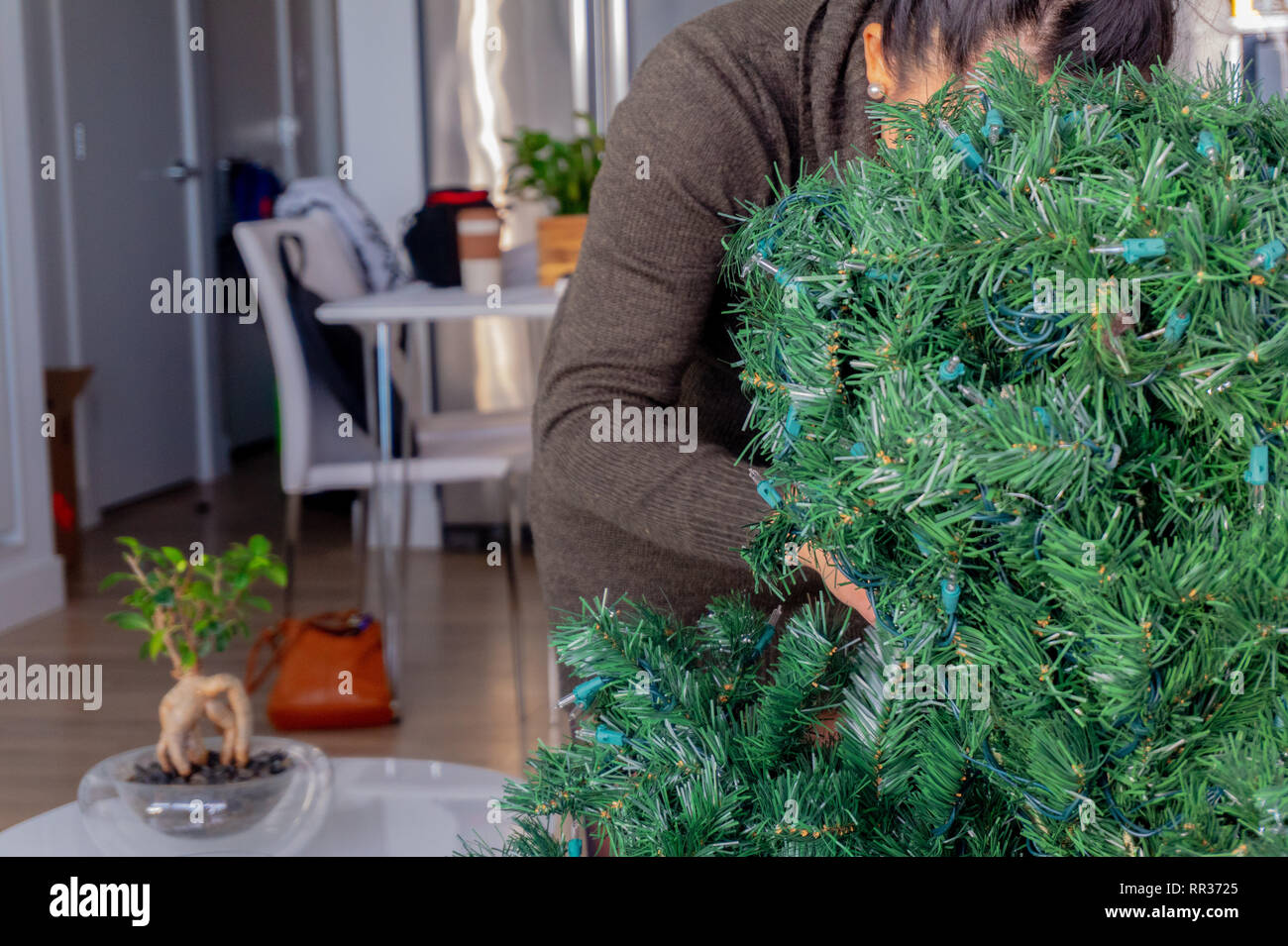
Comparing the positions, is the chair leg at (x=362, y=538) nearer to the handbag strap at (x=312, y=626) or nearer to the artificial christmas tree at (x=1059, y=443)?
the handbag strap at (x=312, y=626)

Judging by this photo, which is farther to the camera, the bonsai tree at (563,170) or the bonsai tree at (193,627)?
the bonsai tree at (563,170)

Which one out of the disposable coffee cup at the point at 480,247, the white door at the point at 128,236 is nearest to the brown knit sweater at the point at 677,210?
the disposable coffee cup at the point at 480,247

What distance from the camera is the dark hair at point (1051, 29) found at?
1.98 feet

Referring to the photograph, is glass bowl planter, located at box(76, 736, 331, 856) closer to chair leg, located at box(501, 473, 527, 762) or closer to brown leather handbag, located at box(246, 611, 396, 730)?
chair leg, located at box(501, 473, 527, 762)

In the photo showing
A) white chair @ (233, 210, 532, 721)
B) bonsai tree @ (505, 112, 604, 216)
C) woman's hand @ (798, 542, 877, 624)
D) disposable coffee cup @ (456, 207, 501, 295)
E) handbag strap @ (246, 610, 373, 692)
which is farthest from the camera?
bonsai tree @ (505, 112, 604, 216)

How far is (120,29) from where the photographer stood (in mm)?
4832

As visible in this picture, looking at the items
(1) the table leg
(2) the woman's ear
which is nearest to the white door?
(1) the table leg

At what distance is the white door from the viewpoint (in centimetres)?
460

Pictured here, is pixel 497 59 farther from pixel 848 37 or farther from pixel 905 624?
pixel 905 624

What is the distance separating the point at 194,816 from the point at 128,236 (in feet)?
14.2

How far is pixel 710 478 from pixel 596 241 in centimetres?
20

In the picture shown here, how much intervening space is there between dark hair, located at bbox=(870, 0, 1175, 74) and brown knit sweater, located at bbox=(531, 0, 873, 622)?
17 cm

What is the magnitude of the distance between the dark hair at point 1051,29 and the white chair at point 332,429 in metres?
2.12
